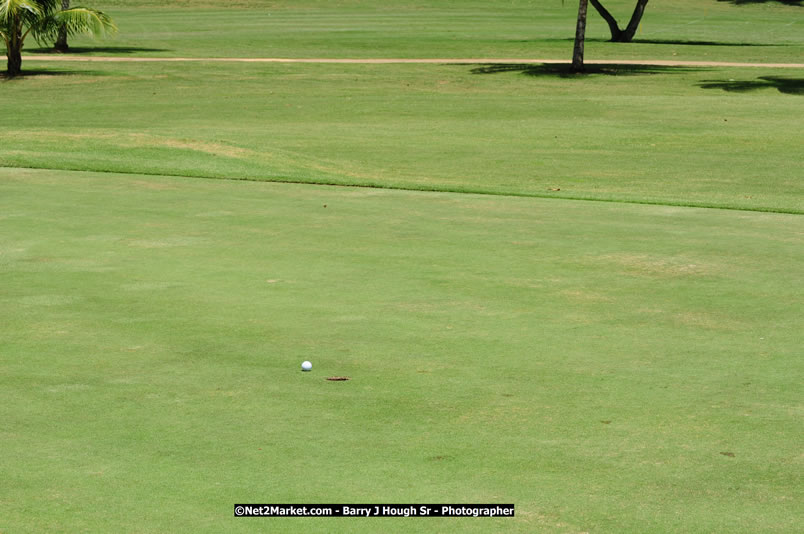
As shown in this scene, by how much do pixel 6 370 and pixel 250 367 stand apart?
51.0 inches

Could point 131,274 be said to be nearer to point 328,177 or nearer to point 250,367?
point 250,367

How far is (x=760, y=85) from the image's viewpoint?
31.7 meters

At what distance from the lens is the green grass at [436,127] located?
1627 centimetres

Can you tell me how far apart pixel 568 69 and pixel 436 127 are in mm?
13472

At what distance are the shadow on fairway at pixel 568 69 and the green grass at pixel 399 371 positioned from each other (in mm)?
25127

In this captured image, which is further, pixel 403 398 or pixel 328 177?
pixel 328 177

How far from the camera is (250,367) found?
240 inches

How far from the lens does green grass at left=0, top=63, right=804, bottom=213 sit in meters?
16.3

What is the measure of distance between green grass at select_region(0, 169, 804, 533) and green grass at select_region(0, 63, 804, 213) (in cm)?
474

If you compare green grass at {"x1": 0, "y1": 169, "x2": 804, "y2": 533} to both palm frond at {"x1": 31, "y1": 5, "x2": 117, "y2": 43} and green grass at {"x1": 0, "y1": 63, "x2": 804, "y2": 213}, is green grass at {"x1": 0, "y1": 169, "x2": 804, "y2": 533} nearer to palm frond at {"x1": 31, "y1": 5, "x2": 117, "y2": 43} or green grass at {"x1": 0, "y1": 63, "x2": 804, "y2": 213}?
green grass at {"x1": 0, "y1": 63, "x2": 804, "y2": 213}

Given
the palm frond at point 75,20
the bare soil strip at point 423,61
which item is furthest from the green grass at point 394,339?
the bare soil strip at point 423,61

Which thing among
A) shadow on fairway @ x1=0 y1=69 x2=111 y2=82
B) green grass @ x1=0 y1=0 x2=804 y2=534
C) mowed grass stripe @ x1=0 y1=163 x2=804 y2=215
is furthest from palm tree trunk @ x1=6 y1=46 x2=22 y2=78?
mowed grass stripe @ x1=0 y1=163 x2=804 y2=215

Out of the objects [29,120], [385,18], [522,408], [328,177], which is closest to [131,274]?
[522,408]

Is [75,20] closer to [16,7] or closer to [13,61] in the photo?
[16,7]
